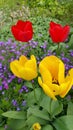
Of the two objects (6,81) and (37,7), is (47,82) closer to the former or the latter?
(6,81)

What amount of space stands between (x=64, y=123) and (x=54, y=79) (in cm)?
47

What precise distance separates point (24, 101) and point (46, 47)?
3.38 ft

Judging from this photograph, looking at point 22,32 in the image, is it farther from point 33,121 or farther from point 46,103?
point 33,121

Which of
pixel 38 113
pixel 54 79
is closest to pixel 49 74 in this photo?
pixel 54 79

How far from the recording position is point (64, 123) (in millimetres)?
2807

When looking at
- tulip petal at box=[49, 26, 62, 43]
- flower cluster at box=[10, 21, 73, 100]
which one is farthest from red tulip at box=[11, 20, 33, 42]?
flower cluster at box=[10, 21, 73, 100]

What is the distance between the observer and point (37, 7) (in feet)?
18.0

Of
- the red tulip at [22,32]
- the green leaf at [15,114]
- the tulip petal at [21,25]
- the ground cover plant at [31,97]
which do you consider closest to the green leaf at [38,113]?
the ground cover plant at [31,97]

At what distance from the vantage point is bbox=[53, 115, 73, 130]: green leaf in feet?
9.10

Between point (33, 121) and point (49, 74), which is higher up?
point (49, 74)

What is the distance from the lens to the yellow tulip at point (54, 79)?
235cm

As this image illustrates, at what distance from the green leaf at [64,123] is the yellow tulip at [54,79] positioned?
437 mm

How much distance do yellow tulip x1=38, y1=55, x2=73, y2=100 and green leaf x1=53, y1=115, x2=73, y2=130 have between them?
1.43 ft

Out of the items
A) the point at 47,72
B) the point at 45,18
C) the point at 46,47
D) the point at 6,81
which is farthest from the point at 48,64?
the point at 45,18
